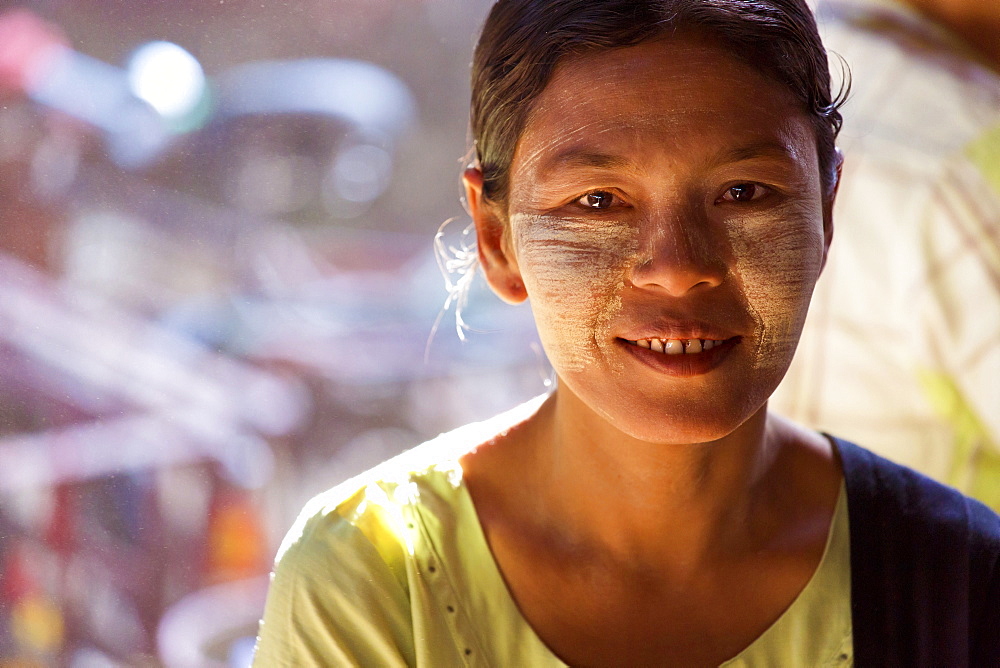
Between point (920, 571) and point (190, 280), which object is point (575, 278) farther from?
point (190, 280)

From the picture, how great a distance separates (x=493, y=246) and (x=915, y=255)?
0.93m

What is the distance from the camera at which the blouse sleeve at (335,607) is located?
1.12m

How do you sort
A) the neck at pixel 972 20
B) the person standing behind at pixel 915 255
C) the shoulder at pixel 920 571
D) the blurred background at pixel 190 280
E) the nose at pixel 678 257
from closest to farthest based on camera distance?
the nose at pixel 678 257, the shoulder at pixel 920 571, the blurred background at pixel 190 280, the person standing behind at pixel 915 255, the neck at pixel 972 20

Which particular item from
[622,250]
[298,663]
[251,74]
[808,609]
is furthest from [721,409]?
[251,74]

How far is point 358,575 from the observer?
115cm

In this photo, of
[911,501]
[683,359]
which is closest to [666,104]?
[683,359]

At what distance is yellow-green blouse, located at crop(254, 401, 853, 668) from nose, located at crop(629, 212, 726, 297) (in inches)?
15.6

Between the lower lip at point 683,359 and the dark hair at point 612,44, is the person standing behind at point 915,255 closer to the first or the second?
the dark hair at point 612,44

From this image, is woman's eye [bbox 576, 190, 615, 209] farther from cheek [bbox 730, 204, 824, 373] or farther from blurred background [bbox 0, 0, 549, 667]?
blurred background [bbox 0, 0, 549, 667]

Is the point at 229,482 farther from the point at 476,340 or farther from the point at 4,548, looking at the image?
the point at 476,340

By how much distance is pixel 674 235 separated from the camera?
1057 millimetres

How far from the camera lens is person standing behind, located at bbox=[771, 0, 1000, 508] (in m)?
Answer: 1.76

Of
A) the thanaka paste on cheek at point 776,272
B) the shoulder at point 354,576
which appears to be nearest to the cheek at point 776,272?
the thanaka paste on cheek at point 776,272

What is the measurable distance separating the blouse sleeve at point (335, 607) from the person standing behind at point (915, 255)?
1094 millimetres
